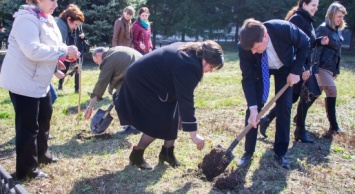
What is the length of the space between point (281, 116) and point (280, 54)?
0.68 metres

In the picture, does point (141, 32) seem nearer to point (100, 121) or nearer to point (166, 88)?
point (100, 121)

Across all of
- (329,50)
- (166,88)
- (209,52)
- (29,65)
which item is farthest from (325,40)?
(29,65)

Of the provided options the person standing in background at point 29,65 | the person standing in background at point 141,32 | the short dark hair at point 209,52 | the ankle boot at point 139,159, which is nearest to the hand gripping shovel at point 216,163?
the ankle boot at point 139,159

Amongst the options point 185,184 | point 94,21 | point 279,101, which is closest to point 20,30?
point 185,184

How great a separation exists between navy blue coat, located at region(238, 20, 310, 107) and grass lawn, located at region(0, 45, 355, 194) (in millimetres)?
884

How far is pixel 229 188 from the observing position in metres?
3.66

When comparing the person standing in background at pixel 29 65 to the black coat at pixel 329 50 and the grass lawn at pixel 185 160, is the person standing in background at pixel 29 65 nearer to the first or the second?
the grass lawn at pixel 185 160

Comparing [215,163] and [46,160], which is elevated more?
[215,163]

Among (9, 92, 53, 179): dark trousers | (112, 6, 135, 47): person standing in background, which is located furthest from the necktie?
(112, 6, 135, 47): person standing in background

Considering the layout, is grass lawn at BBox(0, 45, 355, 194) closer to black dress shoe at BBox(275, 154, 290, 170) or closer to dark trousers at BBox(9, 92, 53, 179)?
black dress shoe at BBox(275, 154, 290, 170)

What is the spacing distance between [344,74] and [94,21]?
7968 millimetres

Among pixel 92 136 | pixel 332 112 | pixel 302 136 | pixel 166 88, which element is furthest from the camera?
pixel 332 112

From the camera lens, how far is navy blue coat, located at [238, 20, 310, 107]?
3863 mm

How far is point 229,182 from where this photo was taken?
3668 millimetres
